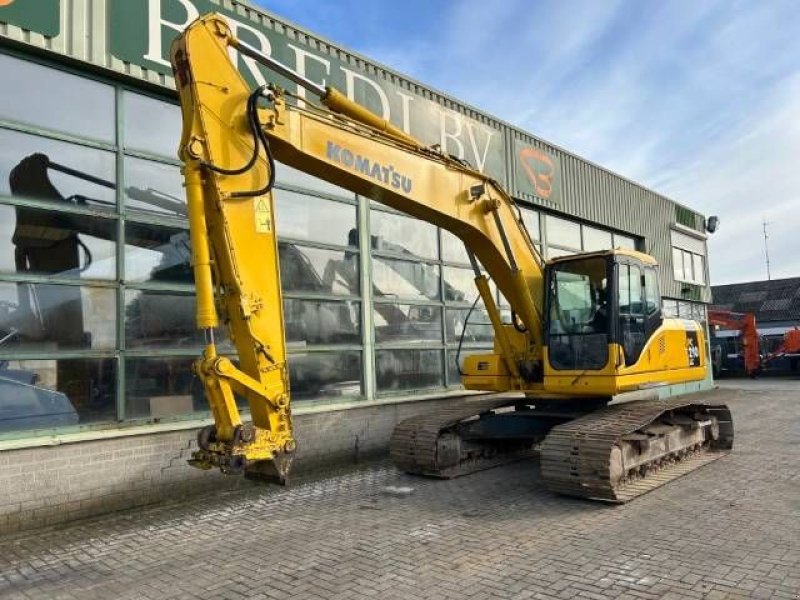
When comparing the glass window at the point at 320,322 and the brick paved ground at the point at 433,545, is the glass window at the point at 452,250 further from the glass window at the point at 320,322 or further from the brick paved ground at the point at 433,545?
the brick paved ground at the point at 433,545

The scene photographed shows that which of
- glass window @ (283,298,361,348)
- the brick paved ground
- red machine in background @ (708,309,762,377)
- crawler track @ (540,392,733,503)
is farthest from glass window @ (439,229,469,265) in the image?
red machine in background @ (708,309,762,377)

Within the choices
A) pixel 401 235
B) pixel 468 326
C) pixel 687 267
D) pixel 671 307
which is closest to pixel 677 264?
pixel 687 267

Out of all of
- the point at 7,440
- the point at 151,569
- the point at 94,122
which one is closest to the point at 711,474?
the point at 151,569

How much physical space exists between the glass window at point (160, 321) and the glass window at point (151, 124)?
1.76 meters

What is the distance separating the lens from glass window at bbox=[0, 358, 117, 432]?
6.27 m

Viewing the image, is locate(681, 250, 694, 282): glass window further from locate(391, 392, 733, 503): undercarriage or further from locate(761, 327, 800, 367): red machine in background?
locate(391, 392, 733, 503): undercarriage

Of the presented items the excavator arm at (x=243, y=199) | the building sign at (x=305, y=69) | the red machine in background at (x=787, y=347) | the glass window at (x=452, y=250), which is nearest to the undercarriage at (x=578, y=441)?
the excavator arm at (x=243, y=199)

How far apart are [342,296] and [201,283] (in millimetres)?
4871

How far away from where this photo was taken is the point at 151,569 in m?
5.05

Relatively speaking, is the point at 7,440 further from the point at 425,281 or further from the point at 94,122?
the point at 425,281

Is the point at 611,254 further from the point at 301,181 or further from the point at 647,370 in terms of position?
the point at 301,181

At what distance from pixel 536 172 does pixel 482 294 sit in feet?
19.5

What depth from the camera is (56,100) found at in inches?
273

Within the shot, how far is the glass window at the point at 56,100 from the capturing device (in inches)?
260
